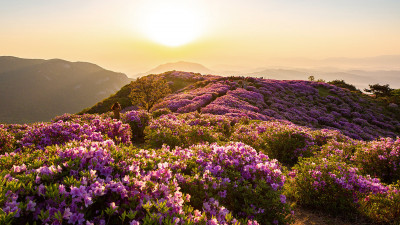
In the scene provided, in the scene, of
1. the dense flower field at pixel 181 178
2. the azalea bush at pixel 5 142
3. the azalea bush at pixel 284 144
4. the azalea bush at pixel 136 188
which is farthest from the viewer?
the azalea bush at pixel 284 144

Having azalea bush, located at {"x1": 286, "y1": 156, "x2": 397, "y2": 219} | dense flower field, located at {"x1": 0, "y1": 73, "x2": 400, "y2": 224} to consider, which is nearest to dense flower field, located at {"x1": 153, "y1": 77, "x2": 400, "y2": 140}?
dense flower field, located at {"x1": 0, "y1": 73, "x2": 400, "y2": 224}

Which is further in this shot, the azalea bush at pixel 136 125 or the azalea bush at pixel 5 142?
the azalea bush at pixel 136 125

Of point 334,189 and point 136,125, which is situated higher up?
point 334,189

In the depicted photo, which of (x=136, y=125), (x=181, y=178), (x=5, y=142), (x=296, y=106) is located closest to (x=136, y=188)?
(x=181, y=178)

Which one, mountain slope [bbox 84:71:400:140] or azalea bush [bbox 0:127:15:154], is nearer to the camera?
azalea bush [bbox 0:127:15:154]

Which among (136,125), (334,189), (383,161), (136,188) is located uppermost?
(136,188)

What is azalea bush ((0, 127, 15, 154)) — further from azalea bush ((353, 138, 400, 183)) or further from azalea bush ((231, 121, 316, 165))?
azalea bush ((353, 138, 400, 183))

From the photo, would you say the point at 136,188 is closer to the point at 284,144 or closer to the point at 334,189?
the point at 334,189

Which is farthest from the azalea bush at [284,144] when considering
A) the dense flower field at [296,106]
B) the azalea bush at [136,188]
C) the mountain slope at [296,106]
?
the dense flower field at [296,106]

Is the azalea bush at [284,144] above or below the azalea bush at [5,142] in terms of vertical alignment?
below

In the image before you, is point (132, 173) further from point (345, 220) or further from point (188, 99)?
point (188, 99)

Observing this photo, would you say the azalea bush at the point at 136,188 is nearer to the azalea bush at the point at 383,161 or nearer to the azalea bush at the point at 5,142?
the azalea bush at the point at 5,142

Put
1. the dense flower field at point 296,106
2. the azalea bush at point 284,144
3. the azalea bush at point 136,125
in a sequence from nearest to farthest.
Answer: the azalea bush at point 284,144, the azalea bush at point 136,125, the dense flower field at point 296,106

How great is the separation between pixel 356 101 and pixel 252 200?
4156cm
